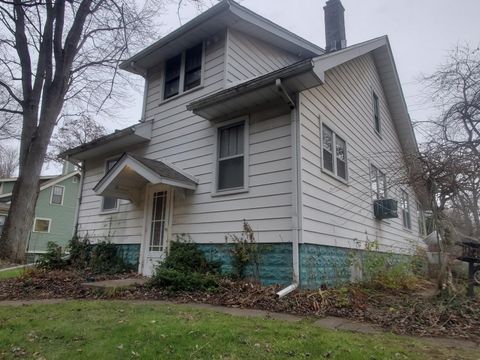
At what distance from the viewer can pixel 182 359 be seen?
9.75ft

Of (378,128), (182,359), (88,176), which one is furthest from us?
(378,128)

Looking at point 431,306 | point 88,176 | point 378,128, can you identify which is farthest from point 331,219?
point 88,176

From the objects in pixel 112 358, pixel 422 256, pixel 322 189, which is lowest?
pixel 112 358

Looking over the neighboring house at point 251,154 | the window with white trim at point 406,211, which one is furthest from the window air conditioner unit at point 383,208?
the window with white trim at point 406,211

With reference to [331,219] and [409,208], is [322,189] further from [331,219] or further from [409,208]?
[409,208]

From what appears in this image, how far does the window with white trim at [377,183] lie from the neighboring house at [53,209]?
67.5 ft

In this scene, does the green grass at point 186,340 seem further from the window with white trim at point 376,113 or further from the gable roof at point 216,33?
the window with white trim at point 376,113

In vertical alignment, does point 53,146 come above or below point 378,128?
above

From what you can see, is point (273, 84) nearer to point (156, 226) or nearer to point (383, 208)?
point (156, 226)

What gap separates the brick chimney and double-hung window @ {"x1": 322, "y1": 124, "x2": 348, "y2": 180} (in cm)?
387

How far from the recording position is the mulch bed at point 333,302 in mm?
4246

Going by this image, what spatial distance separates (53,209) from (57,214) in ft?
1.53

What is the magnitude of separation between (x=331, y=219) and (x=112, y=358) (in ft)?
17.6

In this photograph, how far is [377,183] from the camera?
10.8 metres
